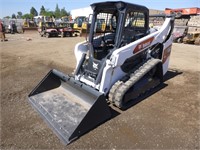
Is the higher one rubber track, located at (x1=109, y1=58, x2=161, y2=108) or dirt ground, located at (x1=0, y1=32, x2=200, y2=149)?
rubber track, located at (x1=109, y1=58, x2=161, y2=108)

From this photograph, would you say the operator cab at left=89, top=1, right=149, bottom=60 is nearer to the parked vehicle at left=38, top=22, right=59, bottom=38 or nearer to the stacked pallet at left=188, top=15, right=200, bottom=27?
the parked vehicle at left=38, top=22, right=59, bottom=38

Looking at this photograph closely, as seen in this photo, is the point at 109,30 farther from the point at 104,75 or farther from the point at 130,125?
the point at 130,125

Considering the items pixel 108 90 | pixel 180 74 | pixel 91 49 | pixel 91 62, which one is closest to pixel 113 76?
pixel 108 90

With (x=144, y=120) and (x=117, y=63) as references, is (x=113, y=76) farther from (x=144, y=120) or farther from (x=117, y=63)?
(x=144, y=120)

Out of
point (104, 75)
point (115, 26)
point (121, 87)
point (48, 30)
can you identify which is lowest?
point (121, 87)

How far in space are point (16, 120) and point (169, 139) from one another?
287 centimetres

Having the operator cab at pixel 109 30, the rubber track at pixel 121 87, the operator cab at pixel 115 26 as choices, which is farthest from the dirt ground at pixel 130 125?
the operator cab at pixel 115 26

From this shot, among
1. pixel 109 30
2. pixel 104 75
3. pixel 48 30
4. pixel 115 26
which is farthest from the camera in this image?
pixel 48 30

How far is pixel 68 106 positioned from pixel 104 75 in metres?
1.00

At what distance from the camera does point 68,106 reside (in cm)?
405

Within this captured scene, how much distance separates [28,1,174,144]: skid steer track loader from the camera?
11.9ft

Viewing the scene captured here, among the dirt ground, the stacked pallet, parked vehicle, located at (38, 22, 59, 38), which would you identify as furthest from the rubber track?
the stacked pallet

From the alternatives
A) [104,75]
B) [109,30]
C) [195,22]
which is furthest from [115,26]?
[195,22]

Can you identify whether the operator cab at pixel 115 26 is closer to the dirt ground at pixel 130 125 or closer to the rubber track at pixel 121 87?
the rubber track at pixel 121 87
